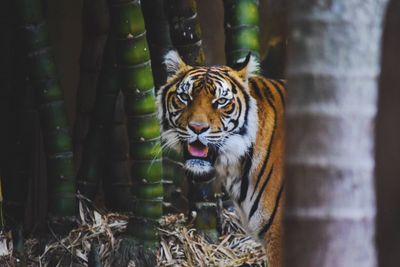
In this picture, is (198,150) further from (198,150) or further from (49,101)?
(49,101)

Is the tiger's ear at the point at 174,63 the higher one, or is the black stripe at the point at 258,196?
the tiger's ear at the point at 174,63

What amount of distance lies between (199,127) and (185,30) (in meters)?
0.78

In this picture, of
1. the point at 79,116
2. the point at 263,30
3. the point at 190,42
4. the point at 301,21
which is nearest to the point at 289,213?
the point at 301,21

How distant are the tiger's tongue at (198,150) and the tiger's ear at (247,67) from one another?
0.44 metres

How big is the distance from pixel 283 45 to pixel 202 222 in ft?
4.26

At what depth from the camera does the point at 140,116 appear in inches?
201

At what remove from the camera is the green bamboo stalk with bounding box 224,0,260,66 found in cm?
524

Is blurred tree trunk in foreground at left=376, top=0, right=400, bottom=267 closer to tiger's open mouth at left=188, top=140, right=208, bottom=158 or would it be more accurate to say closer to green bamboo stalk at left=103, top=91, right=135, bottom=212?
tiger's open mouth at left=188, top=140, right=208, bottom=158

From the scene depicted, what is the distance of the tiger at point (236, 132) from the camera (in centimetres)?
480

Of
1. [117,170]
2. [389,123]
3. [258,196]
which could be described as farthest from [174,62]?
[389,123]

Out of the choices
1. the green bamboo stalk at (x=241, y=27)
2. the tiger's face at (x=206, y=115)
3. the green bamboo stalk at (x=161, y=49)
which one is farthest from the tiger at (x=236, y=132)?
the green bamboo stalk at (x=161, y=49)

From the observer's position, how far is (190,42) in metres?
5.39

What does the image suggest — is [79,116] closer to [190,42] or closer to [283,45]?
[190,42]

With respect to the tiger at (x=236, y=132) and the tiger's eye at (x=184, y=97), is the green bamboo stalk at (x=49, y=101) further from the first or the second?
the tiger's eye at (x=184, y=97)
